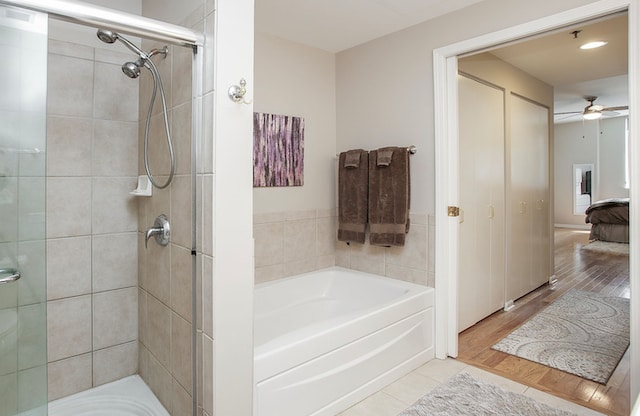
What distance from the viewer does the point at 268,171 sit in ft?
9.12

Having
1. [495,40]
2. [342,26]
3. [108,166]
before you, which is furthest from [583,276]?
[108,166]

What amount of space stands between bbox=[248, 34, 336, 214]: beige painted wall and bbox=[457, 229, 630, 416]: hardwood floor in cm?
163

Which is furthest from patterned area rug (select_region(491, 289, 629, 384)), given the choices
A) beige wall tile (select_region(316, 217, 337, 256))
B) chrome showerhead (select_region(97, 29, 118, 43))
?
chrome showerhead (select_region(97, 29, 118, 43))

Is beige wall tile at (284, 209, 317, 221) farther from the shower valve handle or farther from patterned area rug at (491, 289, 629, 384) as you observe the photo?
patterned area rug at (491, 289, 629, 384)

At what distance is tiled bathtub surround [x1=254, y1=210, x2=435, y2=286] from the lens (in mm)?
2699

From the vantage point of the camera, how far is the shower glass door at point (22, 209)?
1165 mm

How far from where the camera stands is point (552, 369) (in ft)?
8.10

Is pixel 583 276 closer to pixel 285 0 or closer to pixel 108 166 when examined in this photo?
pixel 285 0

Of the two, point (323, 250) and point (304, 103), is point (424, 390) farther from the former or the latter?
point (304, 103)

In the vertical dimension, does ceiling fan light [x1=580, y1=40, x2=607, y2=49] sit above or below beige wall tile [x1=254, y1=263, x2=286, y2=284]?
above

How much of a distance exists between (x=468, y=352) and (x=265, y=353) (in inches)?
68.8

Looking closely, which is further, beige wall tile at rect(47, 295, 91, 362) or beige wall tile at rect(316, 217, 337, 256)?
beige wall tile at rect(316, 217, 337, 256)

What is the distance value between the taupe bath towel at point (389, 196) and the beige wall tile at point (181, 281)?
156 cm

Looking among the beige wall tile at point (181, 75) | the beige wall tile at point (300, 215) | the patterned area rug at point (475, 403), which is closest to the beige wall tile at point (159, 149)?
the beige wall tile at point (181, 75)
